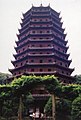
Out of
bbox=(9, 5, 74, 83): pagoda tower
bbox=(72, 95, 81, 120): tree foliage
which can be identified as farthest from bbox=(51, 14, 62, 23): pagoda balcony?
bbox=(72, 95, 81, 120): tree foliage

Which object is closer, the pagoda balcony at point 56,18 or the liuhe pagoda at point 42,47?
the liuhe pagoda at point 42,47

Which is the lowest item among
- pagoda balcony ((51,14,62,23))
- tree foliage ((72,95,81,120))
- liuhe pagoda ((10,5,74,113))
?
tree foliage ((72,95,81,120))

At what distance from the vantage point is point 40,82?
94.1 feet

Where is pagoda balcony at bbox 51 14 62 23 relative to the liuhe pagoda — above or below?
above

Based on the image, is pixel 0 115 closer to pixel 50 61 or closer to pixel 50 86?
pixel 50 86

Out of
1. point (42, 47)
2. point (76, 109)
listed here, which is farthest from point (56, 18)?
point (76, 109)

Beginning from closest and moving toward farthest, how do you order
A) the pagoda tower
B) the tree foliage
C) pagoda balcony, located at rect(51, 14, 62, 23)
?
1. the tree foliage
2. the pagoda tower
3. pagoda balcony, located at rect(51, 14, 62, 23)

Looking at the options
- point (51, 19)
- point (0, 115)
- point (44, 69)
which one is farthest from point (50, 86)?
point (51, 19)

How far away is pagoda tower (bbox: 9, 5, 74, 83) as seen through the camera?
3834 cm

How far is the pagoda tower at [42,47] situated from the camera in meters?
38.3

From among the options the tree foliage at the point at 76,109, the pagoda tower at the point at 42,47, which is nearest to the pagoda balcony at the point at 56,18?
the pagoda tower at the point at 42,47

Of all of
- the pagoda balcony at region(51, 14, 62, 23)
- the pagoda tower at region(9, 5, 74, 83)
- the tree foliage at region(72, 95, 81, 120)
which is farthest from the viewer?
the pagoda balcony at region(51, 14, 62, 23)

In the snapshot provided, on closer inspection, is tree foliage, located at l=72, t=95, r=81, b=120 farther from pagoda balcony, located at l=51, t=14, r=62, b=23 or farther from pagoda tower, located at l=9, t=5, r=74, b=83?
pagoda balcony, located at l=51, t=14, r=62, b=23

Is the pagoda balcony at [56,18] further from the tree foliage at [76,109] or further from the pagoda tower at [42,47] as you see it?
the tree foliage at [76,109]
